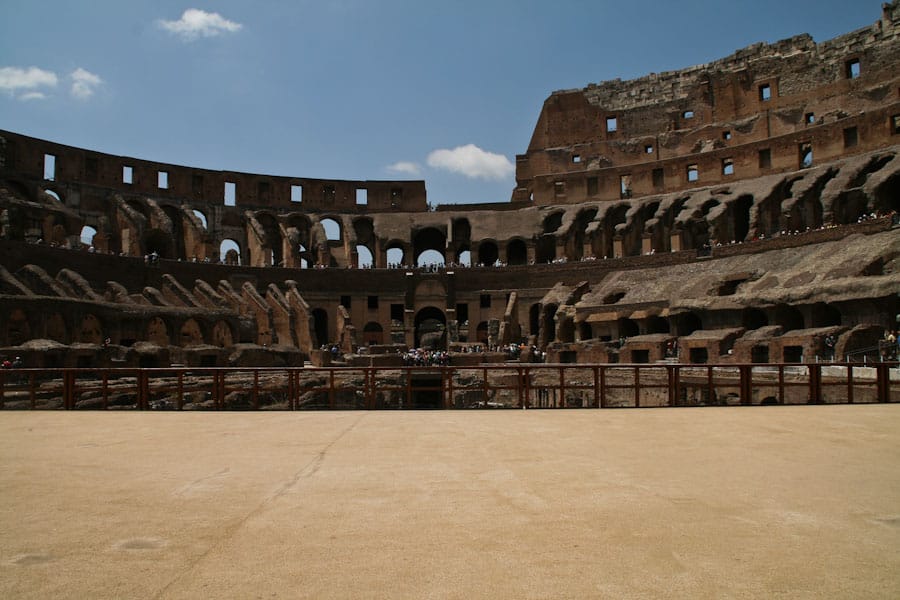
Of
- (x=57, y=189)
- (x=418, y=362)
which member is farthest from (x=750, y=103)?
(x=57, y=189)

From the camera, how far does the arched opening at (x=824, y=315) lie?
23734 millimetres

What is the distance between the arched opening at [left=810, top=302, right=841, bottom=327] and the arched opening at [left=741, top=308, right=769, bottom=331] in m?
2.56

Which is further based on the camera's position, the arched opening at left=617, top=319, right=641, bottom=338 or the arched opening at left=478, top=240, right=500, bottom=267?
the arched opening at left=478, top=240, right=500, bottom=267

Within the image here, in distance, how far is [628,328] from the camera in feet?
103

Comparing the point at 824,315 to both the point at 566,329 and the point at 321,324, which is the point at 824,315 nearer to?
the point at 566,329

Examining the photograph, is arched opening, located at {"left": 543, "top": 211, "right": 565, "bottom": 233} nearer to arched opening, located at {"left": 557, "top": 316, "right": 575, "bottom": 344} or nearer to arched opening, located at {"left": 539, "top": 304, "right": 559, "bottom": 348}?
arched opening, located at {"left": 539, "top": 304, "right": 559, "bottom": 348}

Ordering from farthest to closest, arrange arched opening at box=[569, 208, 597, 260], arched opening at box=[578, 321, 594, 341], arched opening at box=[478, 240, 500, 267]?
arched opening at box=[478, 240, 500, 267] < arched opening at box=[569, 208, 597, 260] < arched opening at box=[578, 321, 594, 341]

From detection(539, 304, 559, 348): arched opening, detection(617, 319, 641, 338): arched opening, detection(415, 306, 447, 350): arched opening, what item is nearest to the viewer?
detection(617, 319, 641, 338): arched opening

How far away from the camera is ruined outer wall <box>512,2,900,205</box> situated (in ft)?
134

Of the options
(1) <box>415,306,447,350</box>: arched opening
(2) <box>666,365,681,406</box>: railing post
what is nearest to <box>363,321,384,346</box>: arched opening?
(1) <box>415,306,447,350</box>: arched opening

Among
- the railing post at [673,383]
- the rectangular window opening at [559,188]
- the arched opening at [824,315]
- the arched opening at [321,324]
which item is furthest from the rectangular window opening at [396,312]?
the railing post at [673,383]

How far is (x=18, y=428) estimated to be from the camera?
36.8ft

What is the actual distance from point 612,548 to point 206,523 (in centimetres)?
332

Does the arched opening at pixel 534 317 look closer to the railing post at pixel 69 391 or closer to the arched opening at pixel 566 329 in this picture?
the arched opening at pixel 566 329
